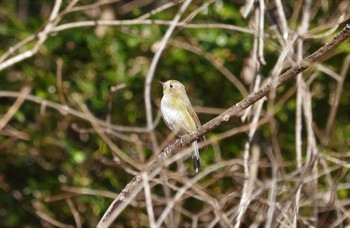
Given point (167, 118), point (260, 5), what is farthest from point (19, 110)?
point (260, 5)

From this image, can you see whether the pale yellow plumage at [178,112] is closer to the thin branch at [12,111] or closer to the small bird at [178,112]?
the small bird at [178,112]

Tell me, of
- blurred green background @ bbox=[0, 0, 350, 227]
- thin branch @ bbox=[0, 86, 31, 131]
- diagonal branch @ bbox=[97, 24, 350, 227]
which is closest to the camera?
diagonal branch @ bbox=[97, 24, 350, 227]

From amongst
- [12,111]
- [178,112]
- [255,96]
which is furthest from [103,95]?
[255,96]

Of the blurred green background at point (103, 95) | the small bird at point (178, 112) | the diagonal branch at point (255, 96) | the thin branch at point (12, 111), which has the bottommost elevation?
the diagonal branch at point (255, 96)

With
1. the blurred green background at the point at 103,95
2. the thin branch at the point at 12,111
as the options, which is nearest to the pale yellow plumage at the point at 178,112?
the blurred green background at the point at 103,95

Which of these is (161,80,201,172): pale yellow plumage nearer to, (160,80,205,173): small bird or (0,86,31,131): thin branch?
(160,80,205,173): small bird

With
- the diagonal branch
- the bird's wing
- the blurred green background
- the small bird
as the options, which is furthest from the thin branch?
the diagonal branch

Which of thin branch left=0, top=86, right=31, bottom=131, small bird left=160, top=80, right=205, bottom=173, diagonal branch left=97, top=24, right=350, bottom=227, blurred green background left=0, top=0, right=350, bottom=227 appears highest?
blurred green background left=0, top=0, right=350, bottom=227

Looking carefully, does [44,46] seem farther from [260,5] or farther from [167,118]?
[260,5]

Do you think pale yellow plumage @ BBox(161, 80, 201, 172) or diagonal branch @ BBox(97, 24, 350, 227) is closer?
diagonal branch @ BBox(97, 24, 350, 227)
